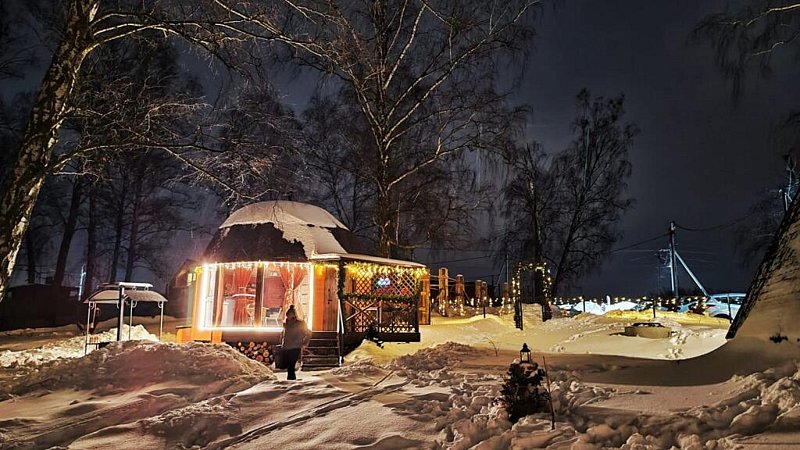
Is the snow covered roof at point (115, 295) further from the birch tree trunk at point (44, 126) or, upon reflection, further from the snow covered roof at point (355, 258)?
the birch tree trunk at point (44, 126)

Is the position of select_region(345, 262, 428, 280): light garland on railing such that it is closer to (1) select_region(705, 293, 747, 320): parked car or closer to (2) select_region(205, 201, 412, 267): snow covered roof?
(2) select_region(205, 201, 412, 267): snow covered roof

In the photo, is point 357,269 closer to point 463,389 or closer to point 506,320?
point 463,389

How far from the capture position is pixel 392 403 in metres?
6.88

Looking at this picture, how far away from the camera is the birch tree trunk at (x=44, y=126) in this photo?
7648mm

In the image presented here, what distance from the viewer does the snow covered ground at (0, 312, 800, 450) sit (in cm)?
455

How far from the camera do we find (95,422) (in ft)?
21.6

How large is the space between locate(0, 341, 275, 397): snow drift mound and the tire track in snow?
1789mm

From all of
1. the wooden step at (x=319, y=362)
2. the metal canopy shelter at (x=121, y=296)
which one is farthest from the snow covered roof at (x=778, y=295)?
the metal canopy shelter at (x=121, y=296)

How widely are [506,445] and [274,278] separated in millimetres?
15794

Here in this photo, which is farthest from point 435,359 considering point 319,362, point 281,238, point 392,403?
point 281,238

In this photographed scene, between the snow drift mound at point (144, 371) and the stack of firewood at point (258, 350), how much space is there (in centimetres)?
653

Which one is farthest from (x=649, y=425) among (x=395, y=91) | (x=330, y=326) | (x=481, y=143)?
(x=395, y=91)

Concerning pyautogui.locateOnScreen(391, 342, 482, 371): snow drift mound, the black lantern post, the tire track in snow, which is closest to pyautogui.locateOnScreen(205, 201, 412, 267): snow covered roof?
pyautogui.locateOnScreen(391, 342, 482, 371): snow drift mound

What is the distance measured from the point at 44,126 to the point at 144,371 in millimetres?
4087
